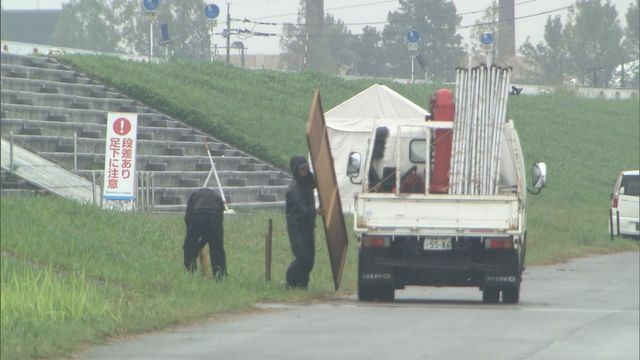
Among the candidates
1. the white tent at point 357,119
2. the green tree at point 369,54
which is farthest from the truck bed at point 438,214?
the green tree at point 369,54

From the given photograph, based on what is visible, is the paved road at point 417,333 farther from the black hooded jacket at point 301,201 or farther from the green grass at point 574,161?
the green grass at point 574,161

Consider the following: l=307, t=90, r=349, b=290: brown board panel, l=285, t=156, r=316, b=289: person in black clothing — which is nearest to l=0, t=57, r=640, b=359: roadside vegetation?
l=285, t=156, r=316, b=289: person in black clothing

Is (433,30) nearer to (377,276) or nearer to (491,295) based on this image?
(491,295)

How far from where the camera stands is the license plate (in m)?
17.4

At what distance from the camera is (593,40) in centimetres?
9281

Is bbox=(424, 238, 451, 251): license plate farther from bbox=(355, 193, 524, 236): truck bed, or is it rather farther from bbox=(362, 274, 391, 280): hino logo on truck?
bbox=(362, 274, 391, 280): hino logo on truck

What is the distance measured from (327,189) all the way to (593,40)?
252 feet

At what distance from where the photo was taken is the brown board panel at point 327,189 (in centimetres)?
1834

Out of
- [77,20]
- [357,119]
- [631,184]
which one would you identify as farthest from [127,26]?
[77,20]

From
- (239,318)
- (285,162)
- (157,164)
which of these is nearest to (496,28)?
(285,162)

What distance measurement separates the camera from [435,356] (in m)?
12.0

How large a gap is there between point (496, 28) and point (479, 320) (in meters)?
51.2

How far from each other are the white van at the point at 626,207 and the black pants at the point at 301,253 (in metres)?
17.5

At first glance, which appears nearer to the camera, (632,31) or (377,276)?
(377,276)
